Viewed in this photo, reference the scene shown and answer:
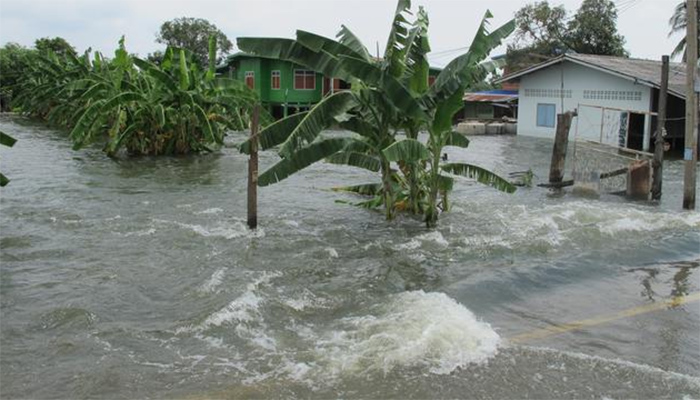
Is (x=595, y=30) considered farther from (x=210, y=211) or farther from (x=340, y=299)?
(x=340, y=299)

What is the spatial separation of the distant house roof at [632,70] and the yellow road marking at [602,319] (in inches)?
729

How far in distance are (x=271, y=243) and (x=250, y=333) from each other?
4.47 meters

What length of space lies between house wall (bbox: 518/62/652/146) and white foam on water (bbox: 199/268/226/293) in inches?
752

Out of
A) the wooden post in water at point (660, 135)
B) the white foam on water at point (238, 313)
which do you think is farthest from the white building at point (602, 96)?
the white foam on water at point (238, 313)

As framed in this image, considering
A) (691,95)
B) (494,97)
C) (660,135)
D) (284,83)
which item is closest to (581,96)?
(494,97)

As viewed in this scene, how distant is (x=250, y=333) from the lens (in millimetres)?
7352

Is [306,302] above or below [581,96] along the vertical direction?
below

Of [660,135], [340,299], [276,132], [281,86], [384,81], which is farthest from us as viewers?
[281,86]

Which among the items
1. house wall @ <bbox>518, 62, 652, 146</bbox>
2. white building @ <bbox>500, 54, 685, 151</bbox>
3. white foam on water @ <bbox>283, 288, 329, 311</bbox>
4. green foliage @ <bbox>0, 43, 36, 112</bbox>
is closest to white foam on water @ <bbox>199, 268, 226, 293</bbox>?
white foam on water @ <bbox>283, 288, 329, 311</bbox>

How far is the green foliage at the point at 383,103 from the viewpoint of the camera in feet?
36.2

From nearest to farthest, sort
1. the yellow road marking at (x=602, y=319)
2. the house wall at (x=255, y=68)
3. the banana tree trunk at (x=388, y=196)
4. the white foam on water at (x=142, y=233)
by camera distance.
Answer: the yellow road marking at (x=602, y=319) < the white foam on water at (x=142, y=233) < the banana tree trunk at (x=388, y=196) < the house wall at (x=255, y=68)

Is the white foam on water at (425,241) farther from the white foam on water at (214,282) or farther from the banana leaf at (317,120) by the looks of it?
the white foam on water at (214,282)

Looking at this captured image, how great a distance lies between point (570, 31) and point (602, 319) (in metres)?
41.3

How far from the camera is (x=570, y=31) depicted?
45.1m
